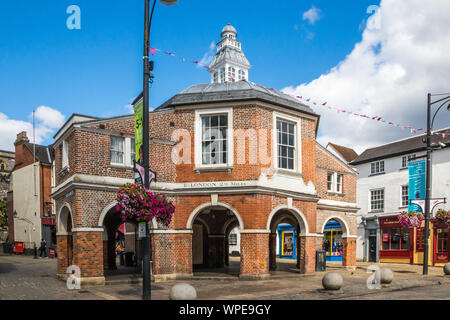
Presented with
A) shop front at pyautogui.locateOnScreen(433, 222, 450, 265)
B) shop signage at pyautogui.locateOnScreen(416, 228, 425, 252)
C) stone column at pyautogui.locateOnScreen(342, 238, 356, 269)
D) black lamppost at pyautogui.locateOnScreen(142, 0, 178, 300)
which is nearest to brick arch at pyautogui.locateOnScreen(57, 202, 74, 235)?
black lamppost at pyautogui.locateOnScreen(142, 0, 178, 300)

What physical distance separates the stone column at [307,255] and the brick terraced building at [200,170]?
5cm

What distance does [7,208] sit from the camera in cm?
4091

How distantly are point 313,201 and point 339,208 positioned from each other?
371 centimetres

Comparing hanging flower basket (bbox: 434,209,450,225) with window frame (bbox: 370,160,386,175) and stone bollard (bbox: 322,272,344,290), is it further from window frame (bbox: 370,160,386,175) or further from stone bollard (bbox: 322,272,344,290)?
window frame (bbox: 370,160,386,175)

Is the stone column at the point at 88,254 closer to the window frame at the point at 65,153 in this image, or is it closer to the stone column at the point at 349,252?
the window frame at the point at 65,153

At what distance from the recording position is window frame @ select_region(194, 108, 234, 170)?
1702 cm

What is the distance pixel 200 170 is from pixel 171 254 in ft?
11.9

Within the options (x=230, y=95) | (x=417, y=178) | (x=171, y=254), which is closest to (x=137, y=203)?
(x=171, y=254)

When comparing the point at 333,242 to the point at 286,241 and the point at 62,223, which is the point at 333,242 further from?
the point at 62,223

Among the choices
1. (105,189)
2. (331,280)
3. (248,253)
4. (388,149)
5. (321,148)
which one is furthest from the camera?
(388,149)

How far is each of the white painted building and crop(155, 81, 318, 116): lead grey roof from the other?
47.1ft

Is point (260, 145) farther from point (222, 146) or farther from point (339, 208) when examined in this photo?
point (339, 208)

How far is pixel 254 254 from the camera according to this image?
16.3 m

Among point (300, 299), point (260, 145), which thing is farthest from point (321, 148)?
point (300, 299)
